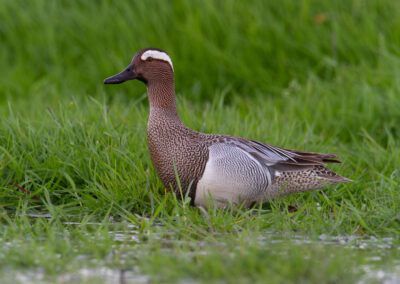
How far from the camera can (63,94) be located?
25.6 feet

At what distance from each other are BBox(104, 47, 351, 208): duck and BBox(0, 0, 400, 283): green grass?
0.52ft

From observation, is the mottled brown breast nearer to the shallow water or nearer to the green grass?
the green grass

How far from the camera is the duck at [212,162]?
451cm

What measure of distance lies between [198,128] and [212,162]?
1203mm

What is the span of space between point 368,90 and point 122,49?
2.99 metres

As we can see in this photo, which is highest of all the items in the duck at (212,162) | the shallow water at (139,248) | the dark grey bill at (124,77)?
the dark grey bill at (124,77)

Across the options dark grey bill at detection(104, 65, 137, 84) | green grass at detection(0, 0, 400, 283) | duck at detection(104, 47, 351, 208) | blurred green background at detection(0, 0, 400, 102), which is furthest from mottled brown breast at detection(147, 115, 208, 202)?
blurred green background at detection(0, 0, 400, 102)

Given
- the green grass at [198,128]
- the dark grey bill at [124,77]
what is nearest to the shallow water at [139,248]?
the green grass at [198,128]

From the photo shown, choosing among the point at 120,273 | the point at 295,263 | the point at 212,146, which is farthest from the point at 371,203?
the point at 120,273

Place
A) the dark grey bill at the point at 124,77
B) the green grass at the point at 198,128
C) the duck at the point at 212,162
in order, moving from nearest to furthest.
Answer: the green grass at the point at 198,128 < the duck at the point at 212,162 < the dark grey bill at the point at 124,77

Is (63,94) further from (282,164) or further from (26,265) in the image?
(26,265)

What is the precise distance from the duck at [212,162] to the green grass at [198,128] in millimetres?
157

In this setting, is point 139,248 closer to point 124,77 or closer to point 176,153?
point 176,153

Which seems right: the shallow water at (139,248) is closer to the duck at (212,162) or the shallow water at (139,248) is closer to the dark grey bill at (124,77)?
the duck at (212,162)
